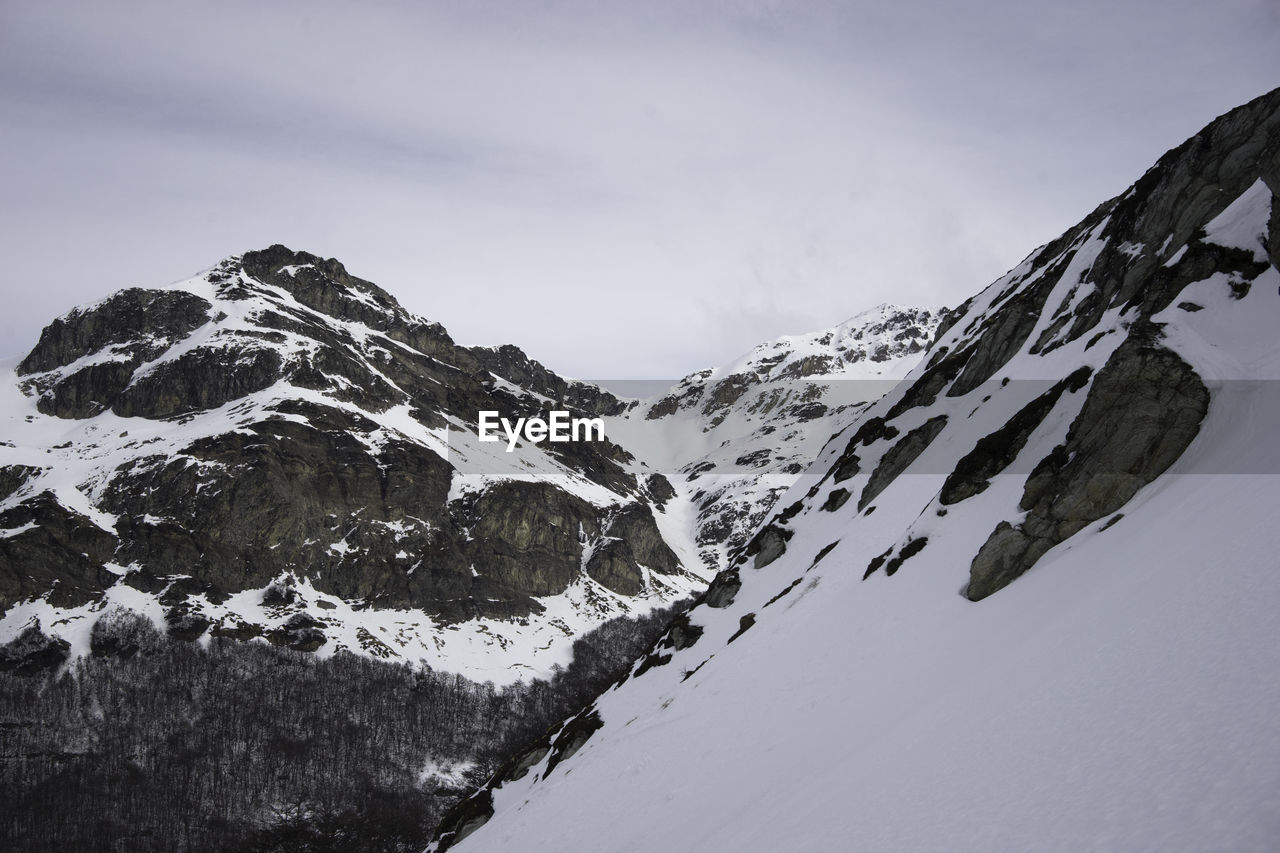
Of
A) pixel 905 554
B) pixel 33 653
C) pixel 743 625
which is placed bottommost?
pixel 743 625

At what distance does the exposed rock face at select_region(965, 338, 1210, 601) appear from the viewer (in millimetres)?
33000

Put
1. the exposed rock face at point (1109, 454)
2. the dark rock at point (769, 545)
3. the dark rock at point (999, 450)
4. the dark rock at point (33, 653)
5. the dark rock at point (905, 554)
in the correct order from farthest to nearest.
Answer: the dark rock at point (33, 653), the dark rock at point (769, 545), the dark rock at point (999, 450), the dark rock at point (905, 554), the exposed rock face at point (1109, 454)

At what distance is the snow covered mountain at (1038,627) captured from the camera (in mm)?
16453

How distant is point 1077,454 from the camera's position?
3528cm

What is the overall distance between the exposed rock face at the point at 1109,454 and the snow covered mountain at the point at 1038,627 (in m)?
0.10

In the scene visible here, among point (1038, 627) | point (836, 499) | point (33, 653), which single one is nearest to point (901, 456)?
point (836, 499)

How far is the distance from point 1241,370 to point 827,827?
1056 inches

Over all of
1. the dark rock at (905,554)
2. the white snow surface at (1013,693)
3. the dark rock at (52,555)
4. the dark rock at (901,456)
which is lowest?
the white snow surface at (1013,693)

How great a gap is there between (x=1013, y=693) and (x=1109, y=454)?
16.2m

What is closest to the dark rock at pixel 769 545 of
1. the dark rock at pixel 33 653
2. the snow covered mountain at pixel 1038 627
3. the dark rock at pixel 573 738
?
the snow covered mountain at pixel 1038 627

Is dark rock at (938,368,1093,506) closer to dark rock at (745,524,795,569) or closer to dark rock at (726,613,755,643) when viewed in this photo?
dark rock at (726,613,755,643)

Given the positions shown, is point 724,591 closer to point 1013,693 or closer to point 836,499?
point 836,499

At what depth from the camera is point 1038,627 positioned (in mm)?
26141

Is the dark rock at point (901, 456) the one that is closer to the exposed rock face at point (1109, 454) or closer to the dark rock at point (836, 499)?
the dark rock at point (836, 499)
